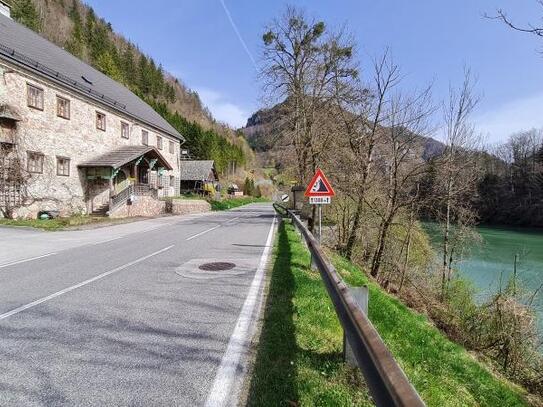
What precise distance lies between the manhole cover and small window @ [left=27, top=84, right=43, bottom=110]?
55.6 feet

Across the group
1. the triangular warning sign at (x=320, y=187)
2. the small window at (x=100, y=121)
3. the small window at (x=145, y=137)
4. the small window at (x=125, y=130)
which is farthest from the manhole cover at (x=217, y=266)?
the small window at (x=145, y=137)

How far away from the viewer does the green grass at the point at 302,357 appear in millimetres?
3041

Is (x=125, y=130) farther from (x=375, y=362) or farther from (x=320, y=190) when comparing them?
(x=375, y=362)

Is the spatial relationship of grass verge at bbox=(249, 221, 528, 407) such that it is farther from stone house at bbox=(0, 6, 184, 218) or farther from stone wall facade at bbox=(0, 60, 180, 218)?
stone wall facade at bbox=(0, 60, 180, 218)

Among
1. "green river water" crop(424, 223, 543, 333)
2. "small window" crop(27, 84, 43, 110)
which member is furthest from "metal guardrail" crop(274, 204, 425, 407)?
"small window" crop(27, 84, 43, 110)

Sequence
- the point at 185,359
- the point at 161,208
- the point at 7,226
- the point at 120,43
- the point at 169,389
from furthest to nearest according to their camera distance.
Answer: the point at 120,43 → the point at 161,208 → the point at 7,226 → the point at 185,359 → the point at 169,389

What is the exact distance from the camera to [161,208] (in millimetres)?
29484

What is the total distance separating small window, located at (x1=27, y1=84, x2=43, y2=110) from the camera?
19.9 metres

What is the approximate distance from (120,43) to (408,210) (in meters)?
94.0

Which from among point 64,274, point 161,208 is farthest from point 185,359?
point 161,208

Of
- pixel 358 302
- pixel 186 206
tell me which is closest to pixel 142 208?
pixel 186 206

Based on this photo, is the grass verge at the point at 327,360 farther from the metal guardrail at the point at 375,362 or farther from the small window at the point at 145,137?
the small window at the point at 145,137

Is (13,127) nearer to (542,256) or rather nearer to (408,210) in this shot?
(408,210)

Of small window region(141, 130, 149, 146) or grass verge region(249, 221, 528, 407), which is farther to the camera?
small window region(141, 130, 149, 146)
